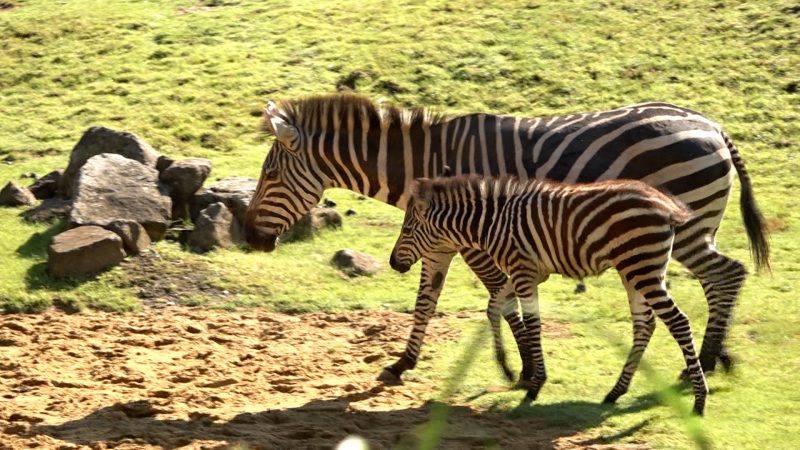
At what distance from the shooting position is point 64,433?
6.87 meters

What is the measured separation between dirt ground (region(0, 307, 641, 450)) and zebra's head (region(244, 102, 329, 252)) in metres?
A: 1.04

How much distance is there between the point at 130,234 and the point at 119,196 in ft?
2.30

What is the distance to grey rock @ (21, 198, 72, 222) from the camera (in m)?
12.0

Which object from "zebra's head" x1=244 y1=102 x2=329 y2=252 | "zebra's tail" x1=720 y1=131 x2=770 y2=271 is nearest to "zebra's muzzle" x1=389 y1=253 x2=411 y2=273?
"zebra's head" x1=244 y1=102 x2=329 y2=252

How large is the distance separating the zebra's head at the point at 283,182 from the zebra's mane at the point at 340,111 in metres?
0.07

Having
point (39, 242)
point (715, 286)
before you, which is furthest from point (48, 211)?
point (715, 286)

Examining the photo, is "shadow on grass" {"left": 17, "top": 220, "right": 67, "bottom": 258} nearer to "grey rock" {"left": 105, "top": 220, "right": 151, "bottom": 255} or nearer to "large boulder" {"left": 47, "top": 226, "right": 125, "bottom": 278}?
"large boulder" {"left": 47, "top": 226, "right": 125, "bottom": 278}

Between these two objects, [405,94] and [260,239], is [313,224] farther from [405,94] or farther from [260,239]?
[405,94]

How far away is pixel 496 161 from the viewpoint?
8602 millimetres

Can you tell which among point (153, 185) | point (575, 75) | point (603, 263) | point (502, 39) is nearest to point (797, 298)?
point (603, 263)

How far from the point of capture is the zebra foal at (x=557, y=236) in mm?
7121

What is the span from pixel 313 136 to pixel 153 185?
355cm

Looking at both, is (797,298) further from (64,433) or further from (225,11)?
(225,11)

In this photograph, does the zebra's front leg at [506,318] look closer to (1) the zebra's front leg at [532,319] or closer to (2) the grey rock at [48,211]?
(1) the zebra's front leg at [532,319]
